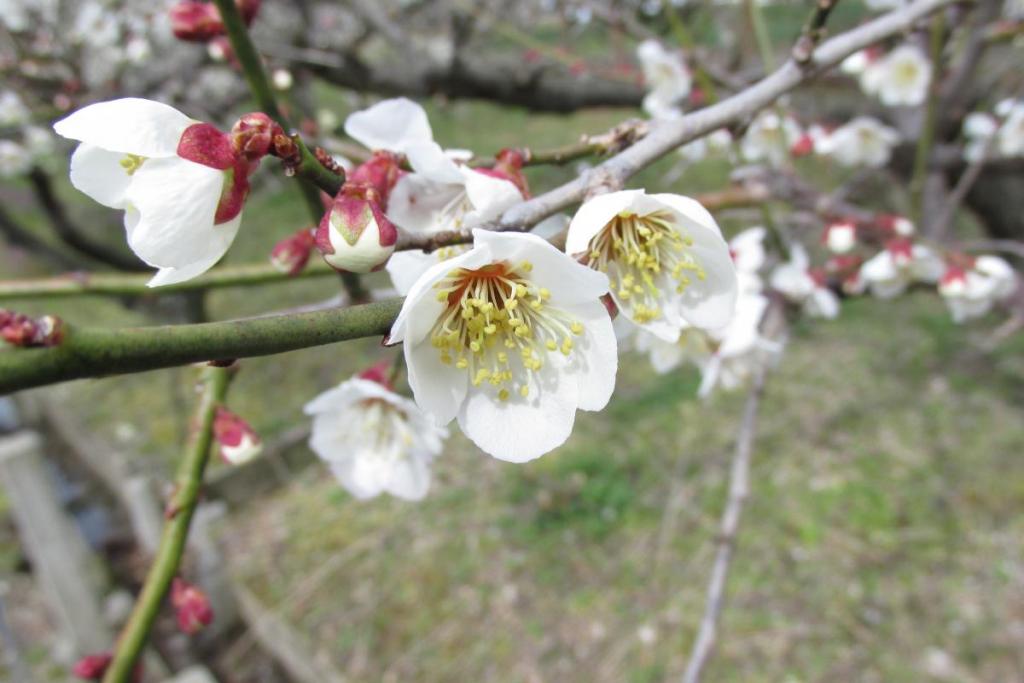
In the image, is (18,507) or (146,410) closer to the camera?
(18,507)

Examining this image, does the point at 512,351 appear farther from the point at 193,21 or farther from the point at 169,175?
the point at 193,21

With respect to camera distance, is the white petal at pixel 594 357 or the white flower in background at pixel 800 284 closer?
the white petal at pixel 594 357

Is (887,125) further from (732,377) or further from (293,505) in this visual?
(293,505)

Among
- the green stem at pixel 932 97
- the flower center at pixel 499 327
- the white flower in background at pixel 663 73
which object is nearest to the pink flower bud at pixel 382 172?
the flower center at pixel 499 327

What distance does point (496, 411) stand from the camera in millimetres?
625

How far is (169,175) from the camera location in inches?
21.2

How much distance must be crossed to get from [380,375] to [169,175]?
43 centimetres

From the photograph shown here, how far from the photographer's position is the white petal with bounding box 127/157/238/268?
531 millimetres

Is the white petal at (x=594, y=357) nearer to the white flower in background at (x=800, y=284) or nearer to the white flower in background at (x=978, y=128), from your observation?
the white flower in background at (x=800, y=284)

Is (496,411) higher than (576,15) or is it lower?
higher

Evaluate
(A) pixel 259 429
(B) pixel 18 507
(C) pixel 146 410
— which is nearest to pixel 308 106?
(A) pixel 259 429

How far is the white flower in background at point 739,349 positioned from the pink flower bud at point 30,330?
928 mm

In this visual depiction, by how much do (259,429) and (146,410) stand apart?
1131 mm

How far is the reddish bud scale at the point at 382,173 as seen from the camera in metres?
0.64
